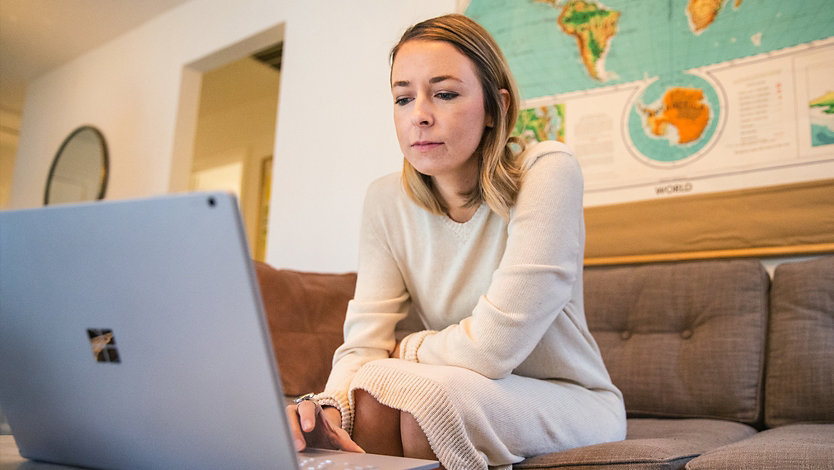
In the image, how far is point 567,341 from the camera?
45.7 inches

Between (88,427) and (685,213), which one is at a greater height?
(685,213)

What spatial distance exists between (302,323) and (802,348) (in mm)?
1214

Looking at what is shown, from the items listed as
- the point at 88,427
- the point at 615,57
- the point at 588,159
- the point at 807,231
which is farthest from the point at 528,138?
the point at 88,427

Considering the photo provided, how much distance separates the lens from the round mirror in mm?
4242

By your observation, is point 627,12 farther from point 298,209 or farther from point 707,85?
point 298,209

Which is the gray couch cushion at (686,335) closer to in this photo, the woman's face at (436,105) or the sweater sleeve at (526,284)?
the sweater sleeve at (526,284)

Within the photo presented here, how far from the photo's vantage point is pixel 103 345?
1.93ft

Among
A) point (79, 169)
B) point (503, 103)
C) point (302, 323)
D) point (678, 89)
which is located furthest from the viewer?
point (79, 169)

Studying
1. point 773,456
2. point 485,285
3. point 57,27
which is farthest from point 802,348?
point 57,27

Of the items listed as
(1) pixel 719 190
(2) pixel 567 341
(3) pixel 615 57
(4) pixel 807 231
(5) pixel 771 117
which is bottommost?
(2) pixel 567 341

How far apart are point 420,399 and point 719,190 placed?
1.39 metres

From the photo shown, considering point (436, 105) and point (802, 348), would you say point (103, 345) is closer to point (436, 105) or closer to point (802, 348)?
point (436, 105)

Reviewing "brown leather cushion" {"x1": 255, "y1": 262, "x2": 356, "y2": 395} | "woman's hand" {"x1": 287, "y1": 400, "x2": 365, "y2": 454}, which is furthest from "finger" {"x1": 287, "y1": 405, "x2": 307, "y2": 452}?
"brown leather cushion" {"x1": 255, "y1": 262, "x2": 356, "y2": 395}

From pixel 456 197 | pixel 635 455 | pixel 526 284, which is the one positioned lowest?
pixel 635 455
